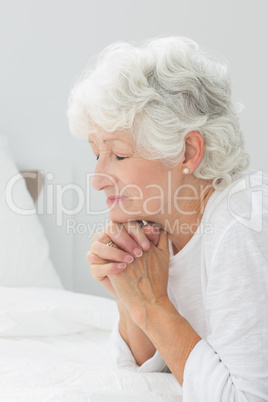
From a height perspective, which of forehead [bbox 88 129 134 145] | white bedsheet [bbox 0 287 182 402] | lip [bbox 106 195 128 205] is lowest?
white bedsheet [bbox 0 287 182 402]

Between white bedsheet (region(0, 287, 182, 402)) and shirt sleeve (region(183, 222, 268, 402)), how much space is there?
154 mm

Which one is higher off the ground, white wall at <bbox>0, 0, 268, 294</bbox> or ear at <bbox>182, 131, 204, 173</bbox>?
white wall at <bbox>0, 0, 268, 294</bbox>

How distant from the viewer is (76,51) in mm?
2639

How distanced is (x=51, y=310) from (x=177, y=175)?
0.71 meters

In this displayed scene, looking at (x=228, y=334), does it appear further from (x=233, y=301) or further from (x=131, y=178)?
(x=131, y=178)

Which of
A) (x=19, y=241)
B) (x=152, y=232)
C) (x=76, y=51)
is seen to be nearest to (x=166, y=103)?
(x=152, y=232)

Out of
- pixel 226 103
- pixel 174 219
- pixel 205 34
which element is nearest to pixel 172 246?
pixel 174 219

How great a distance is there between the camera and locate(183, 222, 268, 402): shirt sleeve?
108cm

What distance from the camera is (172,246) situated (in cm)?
151

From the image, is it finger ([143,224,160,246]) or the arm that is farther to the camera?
finger ([143,224,160,246])

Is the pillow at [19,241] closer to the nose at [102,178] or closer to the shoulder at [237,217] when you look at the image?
the nose at [102,178]

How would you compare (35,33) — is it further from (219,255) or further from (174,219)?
(219,255)

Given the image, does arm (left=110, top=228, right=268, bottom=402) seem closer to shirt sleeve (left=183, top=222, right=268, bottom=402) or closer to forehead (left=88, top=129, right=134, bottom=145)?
shirt sleeve (left=183, top=222, right=268, bottom=402)

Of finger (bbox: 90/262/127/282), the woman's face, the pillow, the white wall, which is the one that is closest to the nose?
the woman's face
